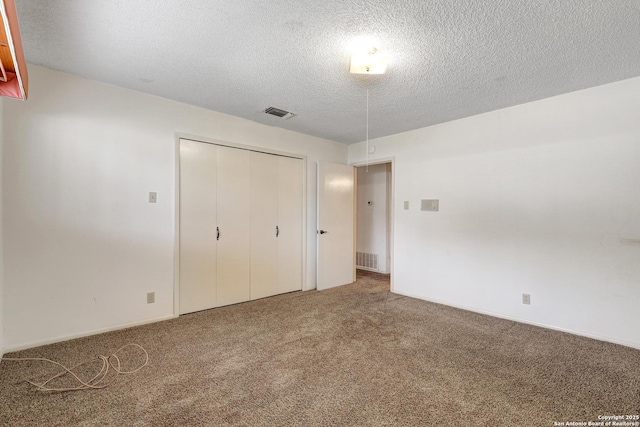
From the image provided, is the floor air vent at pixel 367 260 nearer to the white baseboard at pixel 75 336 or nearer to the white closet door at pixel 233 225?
the white closet door at pixel 233 225

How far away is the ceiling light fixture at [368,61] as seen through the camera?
207cm

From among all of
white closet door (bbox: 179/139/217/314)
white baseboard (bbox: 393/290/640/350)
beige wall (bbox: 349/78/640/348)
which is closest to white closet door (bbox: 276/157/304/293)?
white closet door (bbox: 179/139/217/314)

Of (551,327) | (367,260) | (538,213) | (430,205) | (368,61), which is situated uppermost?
(368,61)

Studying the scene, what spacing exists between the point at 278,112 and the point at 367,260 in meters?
3.69

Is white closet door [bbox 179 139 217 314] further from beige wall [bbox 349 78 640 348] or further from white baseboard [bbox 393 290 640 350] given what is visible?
white baseboard [bbox 393 290 640 350]

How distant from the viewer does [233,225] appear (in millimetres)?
3600

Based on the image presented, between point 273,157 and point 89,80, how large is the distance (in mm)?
2120

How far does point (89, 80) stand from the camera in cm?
262

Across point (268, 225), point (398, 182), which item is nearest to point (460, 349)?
point (398, 182)

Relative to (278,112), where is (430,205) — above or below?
below

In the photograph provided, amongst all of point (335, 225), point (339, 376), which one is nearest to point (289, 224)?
point (335, 225)

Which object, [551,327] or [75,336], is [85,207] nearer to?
[75,336]

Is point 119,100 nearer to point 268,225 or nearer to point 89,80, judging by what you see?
point 89,80

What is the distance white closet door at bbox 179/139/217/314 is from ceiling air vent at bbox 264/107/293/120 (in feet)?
2.72
